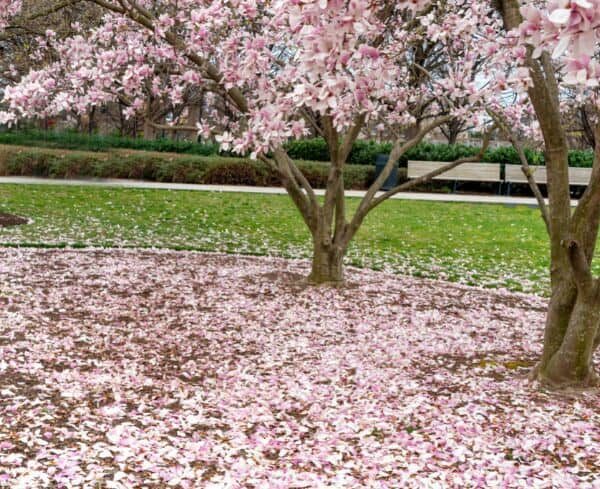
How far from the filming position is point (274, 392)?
4152 mm

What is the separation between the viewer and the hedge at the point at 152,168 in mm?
17188

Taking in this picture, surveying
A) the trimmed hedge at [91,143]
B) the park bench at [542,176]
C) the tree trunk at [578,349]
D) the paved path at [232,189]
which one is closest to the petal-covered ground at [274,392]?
the tree trunk at [578,349]

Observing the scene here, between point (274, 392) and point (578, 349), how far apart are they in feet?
5.77

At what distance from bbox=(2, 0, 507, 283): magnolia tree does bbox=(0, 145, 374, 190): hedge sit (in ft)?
30.5

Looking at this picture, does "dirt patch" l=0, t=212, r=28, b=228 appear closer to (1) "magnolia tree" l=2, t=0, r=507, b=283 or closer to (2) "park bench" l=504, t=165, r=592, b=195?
(1) "magnolia tree" l=2, t=0, r=507, b=283

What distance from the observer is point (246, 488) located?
3.03 meters

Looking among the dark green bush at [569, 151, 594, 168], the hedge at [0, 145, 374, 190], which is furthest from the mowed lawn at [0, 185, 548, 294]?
the dark green bush at [569, 151, 594, 168]

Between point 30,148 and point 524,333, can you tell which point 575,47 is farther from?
point 30,148

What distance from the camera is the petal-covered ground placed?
10.5 ft

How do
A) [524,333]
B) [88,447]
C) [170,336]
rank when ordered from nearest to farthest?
[88,447] < [170,336] < [524,333]

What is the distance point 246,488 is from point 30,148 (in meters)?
16.8

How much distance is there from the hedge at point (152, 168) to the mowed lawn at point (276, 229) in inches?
104

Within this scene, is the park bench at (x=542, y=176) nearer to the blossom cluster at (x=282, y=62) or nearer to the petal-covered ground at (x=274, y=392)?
the blossom cluster at (x=282, y=62)

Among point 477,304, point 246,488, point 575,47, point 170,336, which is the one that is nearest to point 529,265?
point 477,304
